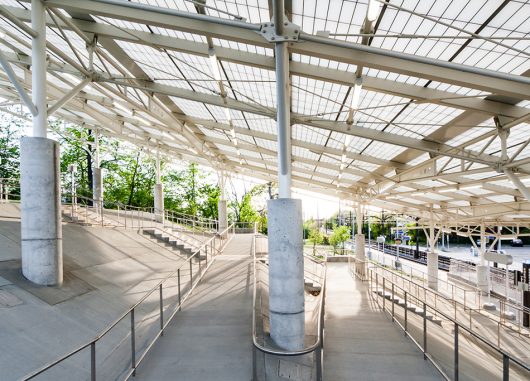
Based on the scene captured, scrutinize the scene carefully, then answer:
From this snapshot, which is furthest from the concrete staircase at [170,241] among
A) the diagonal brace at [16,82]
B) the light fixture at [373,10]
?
the light fixture at [373,10]

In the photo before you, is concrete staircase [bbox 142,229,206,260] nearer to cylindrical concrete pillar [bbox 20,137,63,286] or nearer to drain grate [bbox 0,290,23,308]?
cylindrical concrete pillar [bbox 20,137,63,286]

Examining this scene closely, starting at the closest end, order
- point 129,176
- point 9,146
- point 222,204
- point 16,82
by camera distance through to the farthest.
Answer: point 16,82, point 222,204, point 9,146, point 129,176

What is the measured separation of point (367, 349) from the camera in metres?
5.99

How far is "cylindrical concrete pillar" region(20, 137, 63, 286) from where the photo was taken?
271 inches

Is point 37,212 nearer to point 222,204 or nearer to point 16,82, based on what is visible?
point 16,82

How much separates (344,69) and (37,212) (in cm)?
703

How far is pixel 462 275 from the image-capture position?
78.0 feet

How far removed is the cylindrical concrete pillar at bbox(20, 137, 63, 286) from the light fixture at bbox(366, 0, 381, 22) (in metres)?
6.69

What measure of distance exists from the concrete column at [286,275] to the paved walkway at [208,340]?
0.65 metres

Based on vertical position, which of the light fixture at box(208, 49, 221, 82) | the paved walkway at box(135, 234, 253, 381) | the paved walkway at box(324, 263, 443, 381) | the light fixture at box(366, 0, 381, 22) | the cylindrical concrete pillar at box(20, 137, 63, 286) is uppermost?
the light fixture at box(208, 49, 221, 82)

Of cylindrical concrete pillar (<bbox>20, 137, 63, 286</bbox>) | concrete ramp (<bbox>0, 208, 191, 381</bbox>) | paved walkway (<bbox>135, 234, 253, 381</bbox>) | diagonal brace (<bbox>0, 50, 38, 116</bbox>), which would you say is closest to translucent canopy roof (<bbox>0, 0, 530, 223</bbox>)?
diagonal brace (<bbox>0, 50, 38, 116</bbox>)

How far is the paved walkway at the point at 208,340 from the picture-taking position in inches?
184

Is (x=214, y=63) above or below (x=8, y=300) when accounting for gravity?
above

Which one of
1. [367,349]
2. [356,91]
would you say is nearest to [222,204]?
[356,91]
